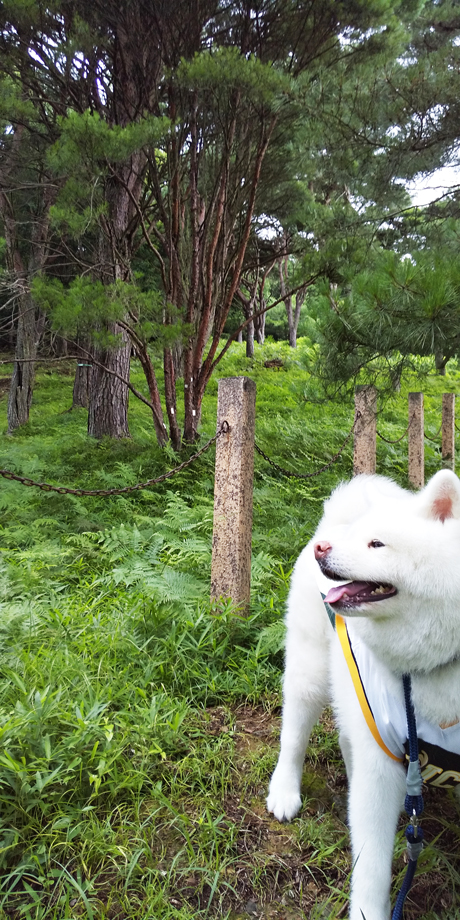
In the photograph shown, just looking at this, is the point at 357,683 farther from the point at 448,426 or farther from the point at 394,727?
the point at 448,426

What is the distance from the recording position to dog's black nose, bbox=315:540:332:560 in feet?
4.55

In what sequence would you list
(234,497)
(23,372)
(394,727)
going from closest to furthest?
1. (394,727)
2. (234,497)
3. (23,372)

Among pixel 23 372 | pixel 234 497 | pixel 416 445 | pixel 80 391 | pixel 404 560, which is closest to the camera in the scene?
pixel 404 560

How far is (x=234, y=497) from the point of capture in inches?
120

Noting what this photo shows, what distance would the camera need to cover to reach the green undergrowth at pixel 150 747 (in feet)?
5.49

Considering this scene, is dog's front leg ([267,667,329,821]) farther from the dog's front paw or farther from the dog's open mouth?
the dog's open mouth

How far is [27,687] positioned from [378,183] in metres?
5.36

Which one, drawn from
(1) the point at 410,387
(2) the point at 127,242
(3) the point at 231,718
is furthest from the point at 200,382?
(1) the point at 410,387

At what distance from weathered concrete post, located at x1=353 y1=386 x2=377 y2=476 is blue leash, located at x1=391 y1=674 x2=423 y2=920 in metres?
4.02

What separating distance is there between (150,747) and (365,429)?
4.18 metres

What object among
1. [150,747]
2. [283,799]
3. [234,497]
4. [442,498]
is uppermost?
[442,498]

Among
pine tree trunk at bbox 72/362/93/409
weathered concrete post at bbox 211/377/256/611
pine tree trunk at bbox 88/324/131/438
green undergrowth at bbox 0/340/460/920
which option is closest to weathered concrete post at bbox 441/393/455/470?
green undergrowth at bbox 0/340/460/920

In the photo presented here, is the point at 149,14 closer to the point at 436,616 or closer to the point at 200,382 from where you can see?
the point at 200,382

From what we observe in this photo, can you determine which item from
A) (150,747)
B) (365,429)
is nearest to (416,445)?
(365,429)
